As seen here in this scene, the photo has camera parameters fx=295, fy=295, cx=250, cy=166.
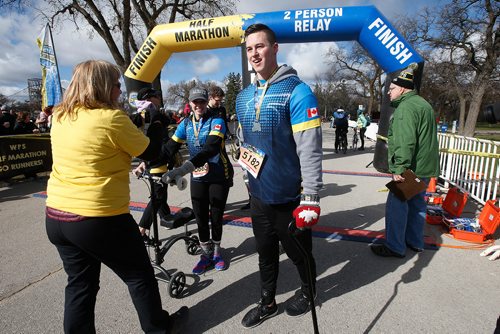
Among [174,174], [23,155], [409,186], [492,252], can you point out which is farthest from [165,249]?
[23,155]

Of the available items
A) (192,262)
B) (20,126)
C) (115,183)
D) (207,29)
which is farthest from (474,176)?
(20,126)

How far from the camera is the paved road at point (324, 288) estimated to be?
2.30m

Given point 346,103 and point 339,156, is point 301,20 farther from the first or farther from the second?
point 346,103

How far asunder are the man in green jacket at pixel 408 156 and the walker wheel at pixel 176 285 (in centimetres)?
218

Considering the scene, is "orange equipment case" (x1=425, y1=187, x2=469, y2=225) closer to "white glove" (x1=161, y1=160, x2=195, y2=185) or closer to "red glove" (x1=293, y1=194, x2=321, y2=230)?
"red glove" (x1=293, y1=194, x2=321, y2=230)

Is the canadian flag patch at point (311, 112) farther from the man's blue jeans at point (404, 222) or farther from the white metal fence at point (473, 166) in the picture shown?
the white metal fence at point (473, 166)

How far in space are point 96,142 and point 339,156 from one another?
1080cm

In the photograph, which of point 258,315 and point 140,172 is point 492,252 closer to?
point 258,315

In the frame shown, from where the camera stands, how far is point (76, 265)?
5.93 feet

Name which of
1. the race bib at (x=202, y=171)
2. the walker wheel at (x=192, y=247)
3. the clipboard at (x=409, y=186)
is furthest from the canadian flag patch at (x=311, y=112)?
the walker wheel at (x=192, y=247)

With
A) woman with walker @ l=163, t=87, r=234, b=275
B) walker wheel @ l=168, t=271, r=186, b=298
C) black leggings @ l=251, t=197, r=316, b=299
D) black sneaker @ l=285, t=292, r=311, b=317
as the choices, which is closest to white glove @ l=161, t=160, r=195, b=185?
woman with walker @ l=163, t=87, r=234, b=275

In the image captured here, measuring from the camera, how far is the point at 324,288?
2762 mm

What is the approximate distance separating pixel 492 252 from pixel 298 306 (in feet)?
8.11

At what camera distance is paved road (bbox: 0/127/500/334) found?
230 cm
